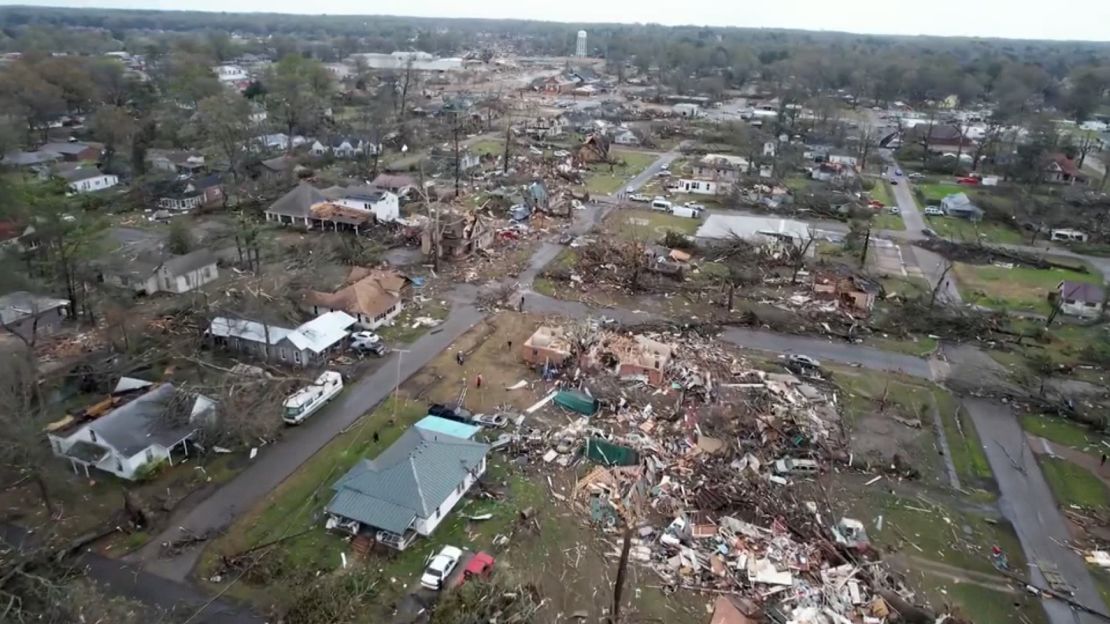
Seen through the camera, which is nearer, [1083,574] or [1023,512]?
[1083,574]

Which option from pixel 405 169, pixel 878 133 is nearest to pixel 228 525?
pixel 405 169

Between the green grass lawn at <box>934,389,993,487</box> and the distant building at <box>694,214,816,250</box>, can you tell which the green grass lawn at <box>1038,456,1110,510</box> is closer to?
the green grass lawn at <box>934,389,993,487</box>

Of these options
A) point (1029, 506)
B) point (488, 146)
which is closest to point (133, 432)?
point (1029, 506)

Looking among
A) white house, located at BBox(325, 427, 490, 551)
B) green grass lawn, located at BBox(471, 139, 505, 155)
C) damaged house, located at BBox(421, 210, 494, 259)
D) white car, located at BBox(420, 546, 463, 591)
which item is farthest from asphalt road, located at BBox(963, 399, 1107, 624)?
green grass lawn, located at BBox(471, 139, 505, 155)

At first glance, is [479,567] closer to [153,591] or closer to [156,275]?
[153,591]

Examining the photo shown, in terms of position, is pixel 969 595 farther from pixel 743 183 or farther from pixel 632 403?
pixel 743 183
